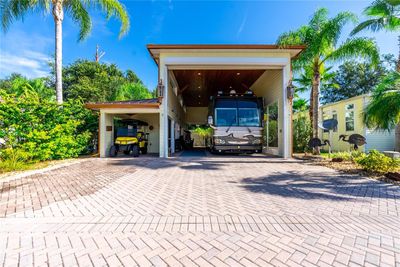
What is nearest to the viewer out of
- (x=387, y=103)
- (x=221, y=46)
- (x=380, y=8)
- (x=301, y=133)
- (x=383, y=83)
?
(x=387, y=103)

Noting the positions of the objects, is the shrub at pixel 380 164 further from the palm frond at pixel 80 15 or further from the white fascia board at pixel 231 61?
the palm frond at pixel 80 15

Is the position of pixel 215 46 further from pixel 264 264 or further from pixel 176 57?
pixel 264 264

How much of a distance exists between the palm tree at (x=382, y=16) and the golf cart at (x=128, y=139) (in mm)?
11959

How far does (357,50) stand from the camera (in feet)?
32.2

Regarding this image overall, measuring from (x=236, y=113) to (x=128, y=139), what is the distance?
599 centimetres

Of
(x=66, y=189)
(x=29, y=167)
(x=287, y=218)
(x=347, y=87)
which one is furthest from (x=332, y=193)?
(x=347, y=87)

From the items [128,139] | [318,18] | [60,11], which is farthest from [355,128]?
[60,11]

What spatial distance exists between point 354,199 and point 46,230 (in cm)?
521

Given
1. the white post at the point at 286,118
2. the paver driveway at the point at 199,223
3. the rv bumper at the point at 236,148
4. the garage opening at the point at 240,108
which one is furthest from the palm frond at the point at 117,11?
the paver driveway at the point at 199,223

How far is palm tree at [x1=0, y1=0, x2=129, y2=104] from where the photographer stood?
34.5ft

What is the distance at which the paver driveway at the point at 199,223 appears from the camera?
210cm

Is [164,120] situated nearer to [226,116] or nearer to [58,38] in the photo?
[226,116]

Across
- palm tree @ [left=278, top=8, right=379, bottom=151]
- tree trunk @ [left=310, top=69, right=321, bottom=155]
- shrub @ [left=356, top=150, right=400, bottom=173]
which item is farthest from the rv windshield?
shrub @ [left=356, top=150, right=400, bottom=173]

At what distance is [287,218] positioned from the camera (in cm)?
304
